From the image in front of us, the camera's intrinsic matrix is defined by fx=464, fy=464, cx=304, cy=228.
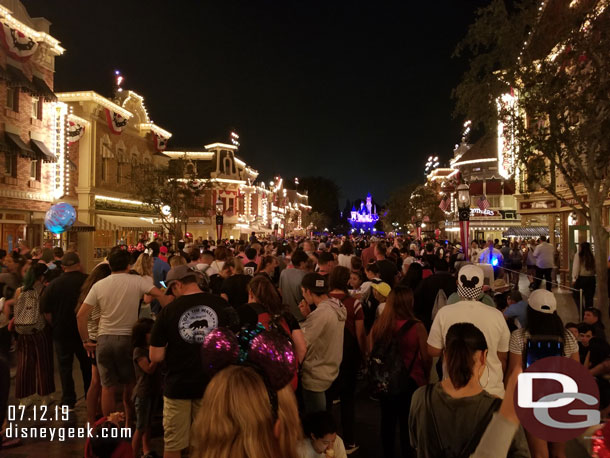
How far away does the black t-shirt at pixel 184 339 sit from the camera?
12.9ft

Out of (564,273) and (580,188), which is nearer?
(580,188)

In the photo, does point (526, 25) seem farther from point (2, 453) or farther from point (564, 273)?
point (564, 273)

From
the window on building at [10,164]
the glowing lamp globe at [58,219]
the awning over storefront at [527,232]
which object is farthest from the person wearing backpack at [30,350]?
the awning over storefront at [527,232]

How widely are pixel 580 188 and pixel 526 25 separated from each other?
9865mm

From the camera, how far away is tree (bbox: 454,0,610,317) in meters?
8.51

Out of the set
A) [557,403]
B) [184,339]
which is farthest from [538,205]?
[557,403]

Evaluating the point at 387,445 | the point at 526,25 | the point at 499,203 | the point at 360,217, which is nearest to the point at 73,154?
the point at 526,25

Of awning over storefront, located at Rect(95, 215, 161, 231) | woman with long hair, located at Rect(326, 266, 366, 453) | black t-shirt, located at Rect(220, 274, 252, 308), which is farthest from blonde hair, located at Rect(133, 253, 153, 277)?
awning over storefront, located at Rect(95, 215, 161, 231)

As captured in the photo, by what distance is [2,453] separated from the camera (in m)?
4.84

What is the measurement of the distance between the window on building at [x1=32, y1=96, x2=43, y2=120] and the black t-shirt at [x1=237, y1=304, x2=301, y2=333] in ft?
72.3

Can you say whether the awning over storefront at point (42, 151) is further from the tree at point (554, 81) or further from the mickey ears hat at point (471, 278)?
the mickey ears hat at point (471, 278)

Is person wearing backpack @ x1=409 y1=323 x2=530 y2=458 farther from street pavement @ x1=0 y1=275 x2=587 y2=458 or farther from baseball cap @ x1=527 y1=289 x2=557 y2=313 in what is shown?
street pavement @ x1=0 y1=275 x2=587 y2=458

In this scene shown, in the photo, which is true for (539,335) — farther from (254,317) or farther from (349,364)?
(254,317)

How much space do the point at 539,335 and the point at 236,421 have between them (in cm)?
335
